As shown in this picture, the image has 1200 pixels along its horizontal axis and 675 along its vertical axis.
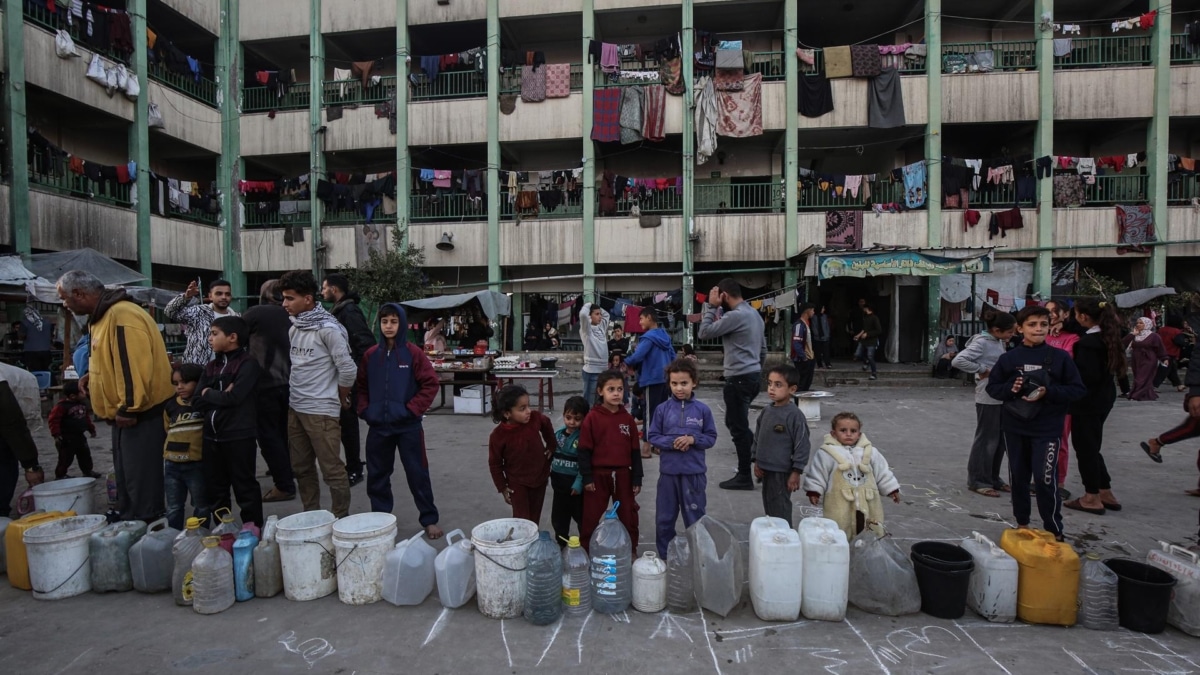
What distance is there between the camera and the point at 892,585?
3227 millimetres

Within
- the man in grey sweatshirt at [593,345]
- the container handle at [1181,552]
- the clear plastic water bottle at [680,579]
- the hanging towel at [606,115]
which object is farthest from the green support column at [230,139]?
the container handle at [1181,552]

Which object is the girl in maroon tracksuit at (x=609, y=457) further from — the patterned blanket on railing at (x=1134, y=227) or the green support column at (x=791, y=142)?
the patterned blanket on railing at (x=1134, y=227)

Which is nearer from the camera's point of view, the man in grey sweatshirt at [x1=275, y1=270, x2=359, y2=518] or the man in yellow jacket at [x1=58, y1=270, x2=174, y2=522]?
the man in yellow jacket at [x1=58, y1=270, x2=174, y2=522]

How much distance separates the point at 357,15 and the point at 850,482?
21.3 meters

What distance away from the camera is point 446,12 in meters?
18.8

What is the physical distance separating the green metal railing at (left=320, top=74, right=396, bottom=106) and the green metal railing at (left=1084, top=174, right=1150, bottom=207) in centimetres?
2111

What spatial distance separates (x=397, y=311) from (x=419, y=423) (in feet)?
2.84

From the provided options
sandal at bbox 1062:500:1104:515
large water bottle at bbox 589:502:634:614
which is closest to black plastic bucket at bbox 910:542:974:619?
large water bottle at bbox 589:502:634:614

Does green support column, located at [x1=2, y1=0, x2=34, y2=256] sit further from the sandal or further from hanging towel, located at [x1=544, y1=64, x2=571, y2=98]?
the sandal

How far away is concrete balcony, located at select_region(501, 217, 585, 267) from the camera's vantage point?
1853cm

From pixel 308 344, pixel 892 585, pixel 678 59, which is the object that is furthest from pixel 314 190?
pixel 892 585

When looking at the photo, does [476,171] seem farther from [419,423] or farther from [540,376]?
[419,423]

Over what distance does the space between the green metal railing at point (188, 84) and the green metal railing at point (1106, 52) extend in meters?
25.6

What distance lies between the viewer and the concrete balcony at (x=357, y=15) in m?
19.1
